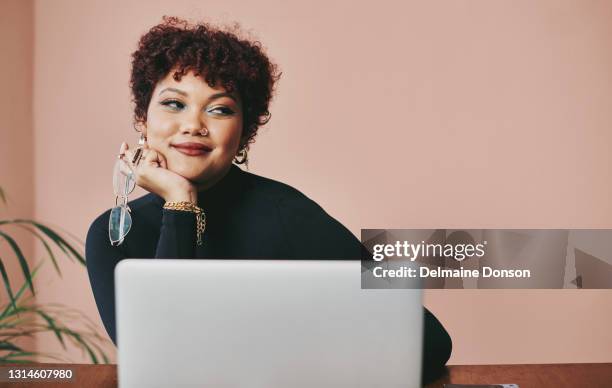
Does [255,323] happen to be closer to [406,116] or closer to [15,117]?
[406,116]

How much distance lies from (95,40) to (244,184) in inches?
32.6

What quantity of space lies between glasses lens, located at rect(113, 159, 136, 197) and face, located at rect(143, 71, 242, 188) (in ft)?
0.63

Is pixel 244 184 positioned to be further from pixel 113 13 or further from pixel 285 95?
pixel 113 13

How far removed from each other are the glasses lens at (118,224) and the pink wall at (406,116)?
19cm

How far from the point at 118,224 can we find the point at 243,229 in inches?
17.7

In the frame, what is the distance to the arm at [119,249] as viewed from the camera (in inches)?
66.8

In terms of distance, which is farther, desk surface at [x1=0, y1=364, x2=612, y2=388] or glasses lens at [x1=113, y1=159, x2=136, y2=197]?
glasses lens at [x1=113, y1=159, x2=136, y2=197]

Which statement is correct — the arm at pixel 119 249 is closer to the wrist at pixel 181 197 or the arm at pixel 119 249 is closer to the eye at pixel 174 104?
the wrist at pixel 181 197

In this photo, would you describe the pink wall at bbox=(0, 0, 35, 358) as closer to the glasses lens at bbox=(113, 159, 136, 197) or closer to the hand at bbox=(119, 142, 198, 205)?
the glasses lens at bbox=(113, 159, 136, 197)

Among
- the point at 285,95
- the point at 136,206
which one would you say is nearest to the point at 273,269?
the point at 136,206

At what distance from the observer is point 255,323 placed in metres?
0.94

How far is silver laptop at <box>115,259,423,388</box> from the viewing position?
0.93 metres

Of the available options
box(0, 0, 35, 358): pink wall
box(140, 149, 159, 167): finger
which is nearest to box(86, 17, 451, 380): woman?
box(140, 149, 159, 167): finger

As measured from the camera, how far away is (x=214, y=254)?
2.00 metres
